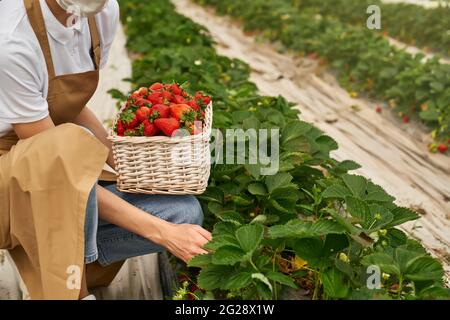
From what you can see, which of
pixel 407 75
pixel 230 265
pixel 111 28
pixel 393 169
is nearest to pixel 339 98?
pixel 407 75

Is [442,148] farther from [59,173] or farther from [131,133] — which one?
[59,173]

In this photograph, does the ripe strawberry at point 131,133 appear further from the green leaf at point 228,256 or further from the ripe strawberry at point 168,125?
the green leaf at point 228,256

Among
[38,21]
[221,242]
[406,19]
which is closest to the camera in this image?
[221,242]

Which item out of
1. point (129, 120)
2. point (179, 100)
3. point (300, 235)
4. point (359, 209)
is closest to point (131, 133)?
point (129, 120)

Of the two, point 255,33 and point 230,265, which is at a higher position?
point 230,265

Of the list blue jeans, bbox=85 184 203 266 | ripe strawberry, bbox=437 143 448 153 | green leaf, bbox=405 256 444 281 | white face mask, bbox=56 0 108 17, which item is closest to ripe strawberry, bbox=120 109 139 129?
blue jeans, bbox=85 184 203 266

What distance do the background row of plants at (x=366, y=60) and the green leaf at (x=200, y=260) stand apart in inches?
119

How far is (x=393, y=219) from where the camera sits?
202 centimetres

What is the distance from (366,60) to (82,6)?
4.25 metres

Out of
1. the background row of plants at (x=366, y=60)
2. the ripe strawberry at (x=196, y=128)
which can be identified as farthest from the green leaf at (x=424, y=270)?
the background row of plants at (x=366, y=60)

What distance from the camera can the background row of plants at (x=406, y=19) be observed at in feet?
21.7

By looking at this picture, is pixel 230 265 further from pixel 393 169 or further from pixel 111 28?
pixel 393 169

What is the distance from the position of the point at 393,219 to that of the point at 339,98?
142 inches

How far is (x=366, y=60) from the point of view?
18.8 feet
